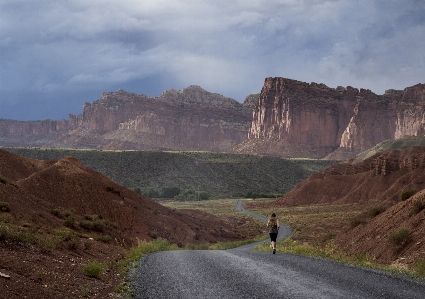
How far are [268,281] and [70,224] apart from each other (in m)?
23.8

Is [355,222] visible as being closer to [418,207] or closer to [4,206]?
[418,207]

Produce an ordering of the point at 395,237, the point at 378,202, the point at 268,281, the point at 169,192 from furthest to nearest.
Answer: the point at 169,192 < the point at 378,202 < the point at 395,237 < the point at 268,281

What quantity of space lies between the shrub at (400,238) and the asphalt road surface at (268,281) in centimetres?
543

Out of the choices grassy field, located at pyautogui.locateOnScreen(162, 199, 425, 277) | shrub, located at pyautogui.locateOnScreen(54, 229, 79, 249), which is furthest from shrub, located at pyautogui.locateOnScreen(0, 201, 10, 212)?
grassy field, located at pyautogui.locateOnScreen(162, 199, 425, 277)

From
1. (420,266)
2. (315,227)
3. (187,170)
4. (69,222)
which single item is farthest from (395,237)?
(187,170)

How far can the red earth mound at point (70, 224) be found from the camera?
14.5 meters

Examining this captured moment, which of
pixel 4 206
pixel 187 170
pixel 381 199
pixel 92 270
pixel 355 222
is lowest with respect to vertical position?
pixel 381 199

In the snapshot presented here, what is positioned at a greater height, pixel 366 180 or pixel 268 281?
pixel 268 281

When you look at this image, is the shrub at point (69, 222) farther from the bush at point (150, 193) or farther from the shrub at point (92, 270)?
the bush at point (150, 193)

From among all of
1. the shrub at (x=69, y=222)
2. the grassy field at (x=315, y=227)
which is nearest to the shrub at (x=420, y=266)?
the grassy field at (x=315, y=227)

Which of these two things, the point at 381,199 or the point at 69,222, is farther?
the point at 381,199

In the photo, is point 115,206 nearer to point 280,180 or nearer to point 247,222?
point 247,222

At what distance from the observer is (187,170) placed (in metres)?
163

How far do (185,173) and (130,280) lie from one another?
14366cm
